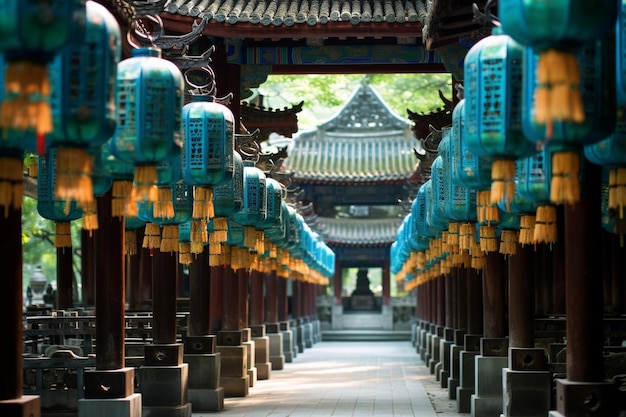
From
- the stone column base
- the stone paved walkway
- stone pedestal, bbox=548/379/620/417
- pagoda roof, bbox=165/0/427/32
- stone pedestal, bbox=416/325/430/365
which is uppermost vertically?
pagoda roof, bbox=165/0/427/32

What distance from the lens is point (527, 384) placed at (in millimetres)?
13094

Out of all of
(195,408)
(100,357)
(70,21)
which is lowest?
(195,408)

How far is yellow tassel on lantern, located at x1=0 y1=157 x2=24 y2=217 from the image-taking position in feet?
25.2

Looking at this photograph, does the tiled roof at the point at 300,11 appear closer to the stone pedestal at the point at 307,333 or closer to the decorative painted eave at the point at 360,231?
the stone pedestal at the point at 307,333

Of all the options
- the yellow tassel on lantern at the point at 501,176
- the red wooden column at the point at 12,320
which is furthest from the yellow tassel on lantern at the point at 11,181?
the yellow tassel on lantern at the point at 501,176

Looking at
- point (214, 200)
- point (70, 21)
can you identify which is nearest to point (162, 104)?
point (70, 21)

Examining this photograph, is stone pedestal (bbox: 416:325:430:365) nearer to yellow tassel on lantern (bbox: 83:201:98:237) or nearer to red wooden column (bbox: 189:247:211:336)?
red wooden column (bbox: 189:247:211:336)

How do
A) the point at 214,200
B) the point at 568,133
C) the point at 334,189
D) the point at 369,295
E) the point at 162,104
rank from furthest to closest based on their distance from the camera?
the point at 369,295 → the point at 334,189 → the point at 214,200 → the point at 162,104 → the point at 568,133

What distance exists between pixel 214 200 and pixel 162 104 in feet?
16.5

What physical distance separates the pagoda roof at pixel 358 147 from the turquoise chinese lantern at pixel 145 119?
34021mm

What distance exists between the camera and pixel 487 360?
1577 centimetres

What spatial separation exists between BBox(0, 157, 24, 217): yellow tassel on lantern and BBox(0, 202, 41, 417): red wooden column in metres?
0.55

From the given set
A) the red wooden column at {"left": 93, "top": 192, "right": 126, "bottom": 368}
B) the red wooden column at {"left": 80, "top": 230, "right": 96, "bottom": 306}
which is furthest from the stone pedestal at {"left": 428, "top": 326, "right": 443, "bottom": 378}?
the red wooden column at {"left": 93, "top": 192, "right": 126, "bottom": 368}

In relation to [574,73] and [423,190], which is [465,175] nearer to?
[574,73]
